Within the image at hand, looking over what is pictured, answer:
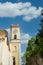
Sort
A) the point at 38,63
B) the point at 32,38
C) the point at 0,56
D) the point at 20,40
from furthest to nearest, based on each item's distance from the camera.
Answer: the point at 20,40 → the point at 32,38 → the point at 0,56 → the point at 38,63

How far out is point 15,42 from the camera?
5809cm

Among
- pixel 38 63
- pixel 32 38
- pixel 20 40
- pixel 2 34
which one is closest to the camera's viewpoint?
pixel 38 63

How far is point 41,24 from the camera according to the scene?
28.9 m

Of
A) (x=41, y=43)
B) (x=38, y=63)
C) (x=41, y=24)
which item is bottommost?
(x=38, y=63)

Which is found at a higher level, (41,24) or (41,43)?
(41,24)

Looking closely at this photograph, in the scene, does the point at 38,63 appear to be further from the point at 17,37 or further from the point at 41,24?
the point at 17,37

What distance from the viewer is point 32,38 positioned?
4762 centimetres

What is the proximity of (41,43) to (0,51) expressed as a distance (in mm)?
4391

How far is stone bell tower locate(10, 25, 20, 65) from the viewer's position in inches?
2280

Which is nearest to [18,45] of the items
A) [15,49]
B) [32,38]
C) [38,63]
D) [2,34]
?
[15,49]

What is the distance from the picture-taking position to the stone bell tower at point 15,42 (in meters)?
57.9

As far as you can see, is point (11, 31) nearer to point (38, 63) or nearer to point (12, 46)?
point (12, 46)

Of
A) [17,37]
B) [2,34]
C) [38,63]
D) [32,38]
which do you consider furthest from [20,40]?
[38,63]

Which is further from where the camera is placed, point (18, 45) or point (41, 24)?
point (18, 45)
